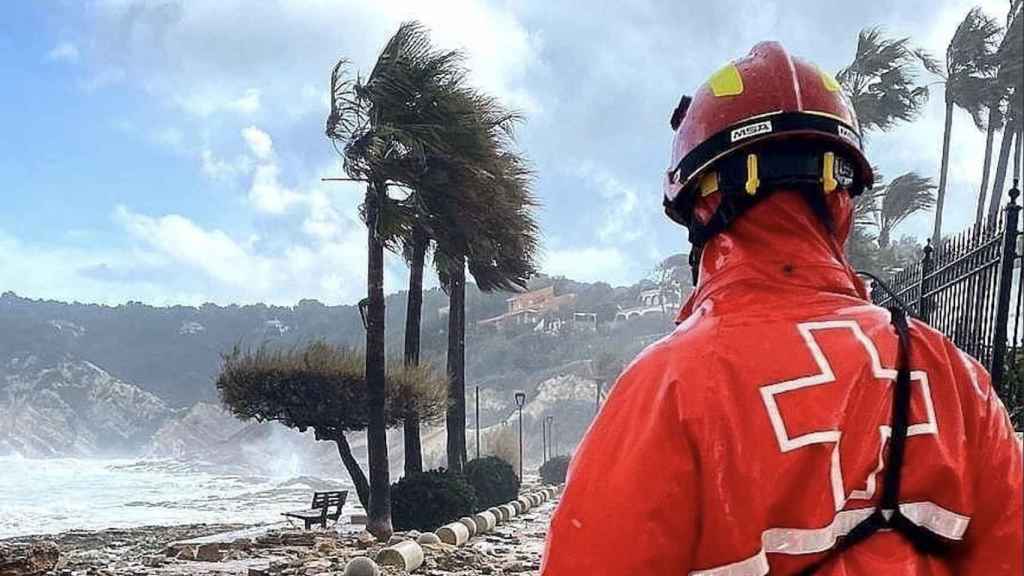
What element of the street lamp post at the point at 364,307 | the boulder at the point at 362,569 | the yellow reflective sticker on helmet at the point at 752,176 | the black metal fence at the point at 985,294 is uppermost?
the street lamp post at the point at 364,307

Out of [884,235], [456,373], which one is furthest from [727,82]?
[884,235]

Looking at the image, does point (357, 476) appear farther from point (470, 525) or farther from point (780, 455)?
point (780, 455)

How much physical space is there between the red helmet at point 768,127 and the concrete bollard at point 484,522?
1055 cm

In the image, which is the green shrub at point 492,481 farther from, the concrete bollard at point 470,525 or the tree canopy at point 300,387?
the concrete bollard at point 470,525

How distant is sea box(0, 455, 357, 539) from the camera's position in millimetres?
22969

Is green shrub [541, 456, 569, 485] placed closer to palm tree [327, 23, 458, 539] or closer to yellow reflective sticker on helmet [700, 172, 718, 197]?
palm tree [327, 23, 458, 539]

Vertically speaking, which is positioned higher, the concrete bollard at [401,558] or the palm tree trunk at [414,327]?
the palm tree trunk at [414,327]

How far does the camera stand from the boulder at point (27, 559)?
6668mm

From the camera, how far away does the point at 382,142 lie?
41.3ft

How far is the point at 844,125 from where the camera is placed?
1338 mm

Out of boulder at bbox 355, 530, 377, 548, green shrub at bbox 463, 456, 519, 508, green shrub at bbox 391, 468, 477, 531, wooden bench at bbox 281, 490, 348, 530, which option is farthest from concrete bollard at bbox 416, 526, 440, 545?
green shrub at bbox 463, 456, 519, 508

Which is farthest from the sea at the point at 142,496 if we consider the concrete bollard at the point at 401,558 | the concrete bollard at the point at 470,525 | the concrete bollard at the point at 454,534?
the concrete bollard at the point at 401,558

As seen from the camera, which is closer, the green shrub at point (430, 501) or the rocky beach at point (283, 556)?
the rocky beach at point (283, 556)

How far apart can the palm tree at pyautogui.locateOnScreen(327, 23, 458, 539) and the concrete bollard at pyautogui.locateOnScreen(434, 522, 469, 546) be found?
5.52 ft
